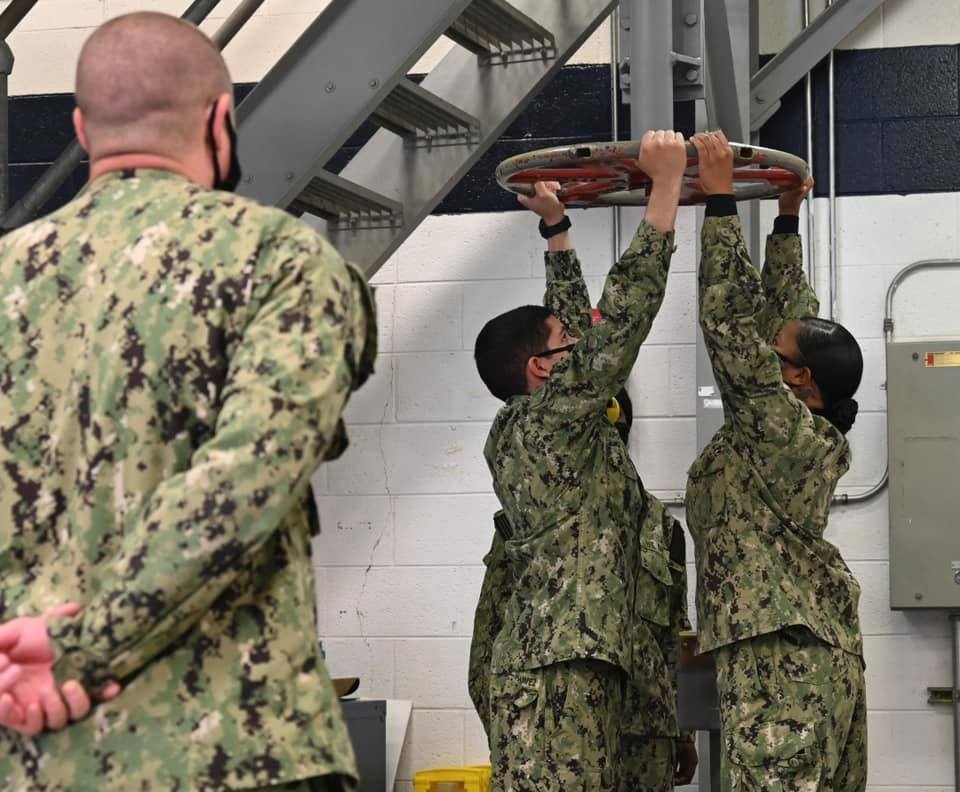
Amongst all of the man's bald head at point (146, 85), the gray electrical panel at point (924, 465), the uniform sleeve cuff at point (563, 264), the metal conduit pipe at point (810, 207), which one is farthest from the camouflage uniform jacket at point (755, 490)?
the man's bald head at point (146, 85)

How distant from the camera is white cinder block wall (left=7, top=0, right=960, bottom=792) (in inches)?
205

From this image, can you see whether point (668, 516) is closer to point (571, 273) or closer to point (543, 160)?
point (571, 273)

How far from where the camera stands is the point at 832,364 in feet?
12.6

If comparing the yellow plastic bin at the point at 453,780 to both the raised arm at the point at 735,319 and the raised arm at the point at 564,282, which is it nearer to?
the raised arm at the point at 564,282

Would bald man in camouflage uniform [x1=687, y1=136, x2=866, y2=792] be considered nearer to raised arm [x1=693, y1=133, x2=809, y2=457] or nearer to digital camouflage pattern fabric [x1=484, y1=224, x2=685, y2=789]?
raised arm [x1=693, y1=133, x2=809, y2=457]

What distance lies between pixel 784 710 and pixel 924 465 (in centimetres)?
177

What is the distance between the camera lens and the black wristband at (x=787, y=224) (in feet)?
13.3

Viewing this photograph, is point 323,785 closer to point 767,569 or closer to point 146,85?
point 146,85

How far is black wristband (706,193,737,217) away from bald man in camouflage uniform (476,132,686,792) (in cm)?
10

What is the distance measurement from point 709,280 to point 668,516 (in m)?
0.84

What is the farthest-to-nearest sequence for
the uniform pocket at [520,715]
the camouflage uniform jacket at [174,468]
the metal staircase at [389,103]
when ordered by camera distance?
the metal staircase at [389,103]
the uniform pocket at [520,715]
the camouflage uniform jacket at [174,468]

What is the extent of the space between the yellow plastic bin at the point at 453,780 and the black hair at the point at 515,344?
149 cm

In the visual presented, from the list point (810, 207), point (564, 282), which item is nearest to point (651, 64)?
point (564, 282)

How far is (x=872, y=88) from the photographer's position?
5.34m
